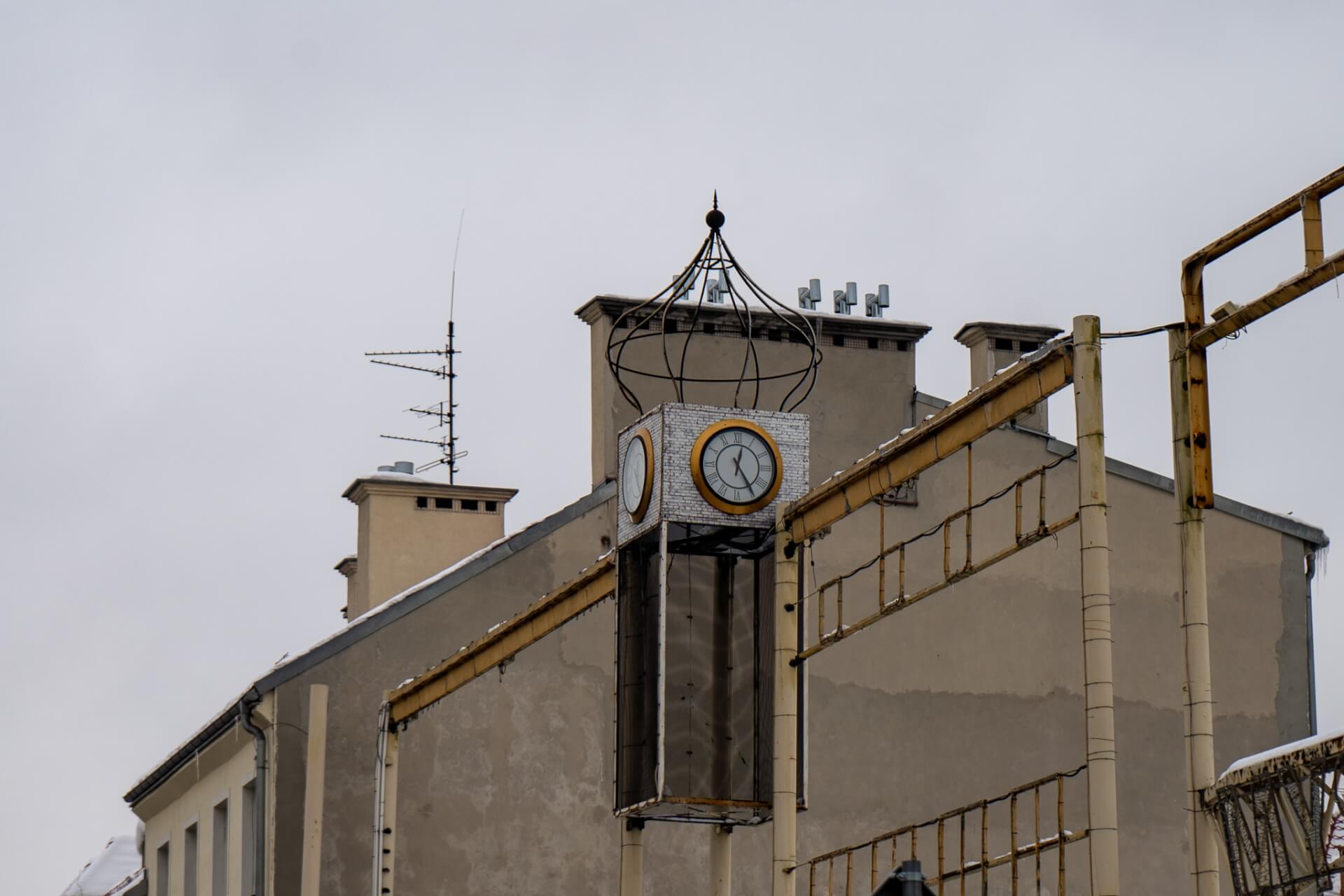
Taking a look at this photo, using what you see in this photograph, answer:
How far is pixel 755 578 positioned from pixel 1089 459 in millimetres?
5310

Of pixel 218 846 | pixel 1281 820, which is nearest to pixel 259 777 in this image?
pixel 218 846

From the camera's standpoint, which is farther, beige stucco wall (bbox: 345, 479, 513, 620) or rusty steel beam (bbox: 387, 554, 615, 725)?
beige stucco wall (bbox: 345, 479, 513, 620)

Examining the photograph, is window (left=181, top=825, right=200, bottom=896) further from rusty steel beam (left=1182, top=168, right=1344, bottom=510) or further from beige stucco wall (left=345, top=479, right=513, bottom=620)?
rusty steel beam (left=1182, top=168, right=1344, bottom=510)

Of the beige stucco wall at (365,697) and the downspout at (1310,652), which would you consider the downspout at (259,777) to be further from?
the downspout at (1310,652)

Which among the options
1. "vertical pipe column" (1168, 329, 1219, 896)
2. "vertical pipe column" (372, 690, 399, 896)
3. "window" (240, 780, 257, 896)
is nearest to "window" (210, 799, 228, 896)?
"window" (240, 780, 257, 896)

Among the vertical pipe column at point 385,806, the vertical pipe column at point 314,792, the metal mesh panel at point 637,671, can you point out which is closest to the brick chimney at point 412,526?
the vertical pipe column at point 314,792

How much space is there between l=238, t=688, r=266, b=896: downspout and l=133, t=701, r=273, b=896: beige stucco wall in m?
0.12

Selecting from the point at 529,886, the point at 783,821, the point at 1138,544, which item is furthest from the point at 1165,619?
the point at 783,821

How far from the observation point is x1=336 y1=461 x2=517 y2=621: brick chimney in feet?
114

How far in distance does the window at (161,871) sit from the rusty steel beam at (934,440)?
54.1ft

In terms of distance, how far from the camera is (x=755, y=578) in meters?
22.2

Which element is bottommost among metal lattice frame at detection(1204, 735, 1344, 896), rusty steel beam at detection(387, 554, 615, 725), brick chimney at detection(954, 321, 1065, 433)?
metal lattice frame at detection(1204, 735, 1344, 896)

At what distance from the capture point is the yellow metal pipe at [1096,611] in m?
16.4

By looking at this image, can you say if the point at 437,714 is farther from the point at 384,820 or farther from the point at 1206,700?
the point at 1206,700
